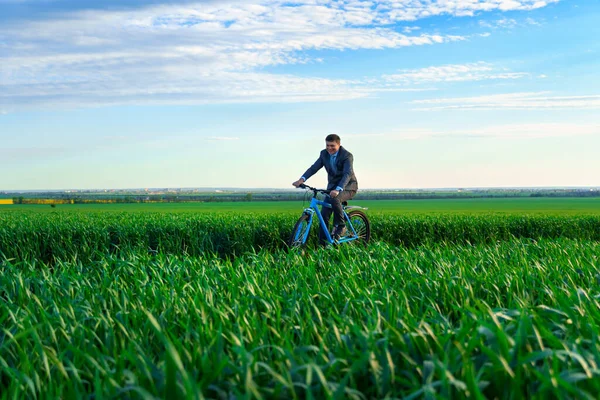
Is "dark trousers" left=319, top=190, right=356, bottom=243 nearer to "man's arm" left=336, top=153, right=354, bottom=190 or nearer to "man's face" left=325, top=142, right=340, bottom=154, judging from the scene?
"man's arm" left=336, top=153, right=354, bottom=190

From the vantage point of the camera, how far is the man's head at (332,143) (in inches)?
417

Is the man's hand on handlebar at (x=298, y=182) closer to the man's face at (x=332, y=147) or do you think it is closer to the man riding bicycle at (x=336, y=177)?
the man riding bicycle at (x=336, y=177)

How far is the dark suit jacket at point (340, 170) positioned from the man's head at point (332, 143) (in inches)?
5.7

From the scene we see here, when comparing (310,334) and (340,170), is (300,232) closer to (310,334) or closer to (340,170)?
(340,170)

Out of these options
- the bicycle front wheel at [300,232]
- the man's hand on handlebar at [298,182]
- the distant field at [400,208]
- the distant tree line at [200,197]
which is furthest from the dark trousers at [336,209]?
the distant tree line at [200,197]

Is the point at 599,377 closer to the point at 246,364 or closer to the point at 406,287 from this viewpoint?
the point at 246,364

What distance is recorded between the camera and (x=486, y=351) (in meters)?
2.50

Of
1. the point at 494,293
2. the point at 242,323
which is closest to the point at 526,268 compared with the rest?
the point at 494,293

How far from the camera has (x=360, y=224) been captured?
1192cm

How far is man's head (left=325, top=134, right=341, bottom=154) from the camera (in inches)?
417

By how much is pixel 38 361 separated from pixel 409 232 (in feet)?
41.0

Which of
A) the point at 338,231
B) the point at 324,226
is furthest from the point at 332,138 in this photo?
the point at 338,231

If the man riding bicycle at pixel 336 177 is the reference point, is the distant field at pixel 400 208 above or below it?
below

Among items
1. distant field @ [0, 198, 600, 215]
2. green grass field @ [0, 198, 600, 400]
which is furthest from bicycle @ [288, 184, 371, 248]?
distant field @ [0, 198, 600, 215]
